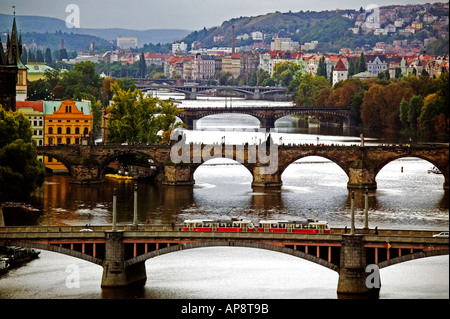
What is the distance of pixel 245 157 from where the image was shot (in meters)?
76.2

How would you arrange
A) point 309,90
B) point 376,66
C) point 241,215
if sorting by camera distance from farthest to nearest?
point 376,66
point 309,90
point 241,215

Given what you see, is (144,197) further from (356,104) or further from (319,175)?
(356,104)

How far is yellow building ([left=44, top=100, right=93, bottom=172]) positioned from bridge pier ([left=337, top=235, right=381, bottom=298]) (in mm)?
42095

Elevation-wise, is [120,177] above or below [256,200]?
above

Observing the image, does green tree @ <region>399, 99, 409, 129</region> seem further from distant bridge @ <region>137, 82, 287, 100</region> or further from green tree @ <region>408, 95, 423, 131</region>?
distant bridge @ <region>137, 82, 287, 100</region>

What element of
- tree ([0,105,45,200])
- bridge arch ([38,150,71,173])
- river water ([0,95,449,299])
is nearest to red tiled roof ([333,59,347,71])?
river water ([0,95,449,299])

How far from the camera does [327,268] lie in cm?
4834

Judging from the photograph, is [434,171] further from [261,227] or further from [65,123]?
[261,227]

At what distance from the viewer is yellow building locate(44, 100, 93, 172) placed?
83500 millimetres

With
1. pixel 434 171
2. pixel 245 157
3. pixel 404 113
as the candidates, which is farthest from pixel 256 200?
pixel 404 113

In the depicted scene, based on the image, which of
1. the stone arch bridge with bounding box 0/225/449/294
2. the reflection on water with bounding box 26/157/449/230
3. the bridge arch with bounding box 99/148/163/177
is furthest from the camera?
the bridge arch with bounding box 99/148/163/177

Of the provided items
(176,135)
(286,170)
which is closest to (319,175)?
(286,170)

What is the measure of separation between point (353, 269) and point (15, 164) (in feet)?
81.2

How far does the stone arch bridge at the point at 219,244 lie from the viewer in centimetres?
4284
